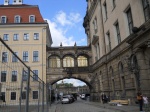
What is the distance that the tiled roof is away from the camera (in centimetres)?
4419

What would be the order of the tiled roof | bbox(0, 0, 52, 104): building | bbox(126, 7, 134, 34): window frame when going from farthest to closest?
the tiled roof < bbox(0, 0, 52, 104): building < bbox(126, 7, 134, 34): window frame

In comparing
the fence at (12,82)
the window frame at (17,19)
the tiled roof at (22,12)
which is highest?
the tiled roof at (22,12)

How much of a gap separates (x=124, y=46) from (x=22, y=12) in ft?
95.2

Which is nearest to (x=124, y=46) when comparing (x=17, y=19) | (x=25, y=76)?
(x=25, y=76)

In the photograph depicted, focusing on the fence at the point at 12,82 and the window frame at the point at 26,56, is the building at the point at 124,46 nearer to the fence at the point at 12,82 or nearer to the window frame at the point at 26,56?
the fence at the point at 12,82

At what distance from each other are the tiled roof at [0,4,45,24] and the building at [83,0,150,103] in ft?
42.1

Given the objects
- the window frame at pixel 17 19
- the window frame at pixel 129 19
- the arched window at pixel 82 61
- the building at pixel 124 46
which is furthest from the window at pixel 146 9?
the window frame at pixel 17 19

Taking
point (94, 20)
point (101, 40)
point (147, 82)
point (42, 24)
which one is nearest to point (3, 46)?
point (147, 82)

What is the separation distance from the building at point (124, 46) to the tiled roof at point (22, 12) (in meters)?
12.8

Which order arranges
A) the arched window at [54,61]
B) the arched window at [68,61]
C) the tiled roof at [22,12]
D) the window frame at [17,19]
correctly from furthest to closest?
the tiled roof at [22,12]
the window frame at [17,19]
the arched window at [68,61]
the arched window at [54,61]

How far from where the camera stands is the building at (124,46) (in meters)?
18.6

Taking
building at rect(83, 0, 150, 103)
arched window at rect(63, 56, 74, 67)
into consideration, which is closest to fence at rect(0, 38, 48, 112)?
building at rect(83, 0, 150, 103)

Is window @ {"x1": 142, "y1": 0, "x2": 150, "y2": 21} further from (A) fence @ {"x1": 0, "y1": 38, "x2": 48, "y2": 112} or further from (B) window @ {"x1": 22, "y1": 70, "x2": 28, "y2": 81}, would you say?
(A) fence @ {"x1": 0, "y1": 38, "x2": 48, "y2": 112}

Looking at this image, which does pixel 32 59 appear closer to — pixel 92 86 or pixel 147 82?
pixel 92 86
